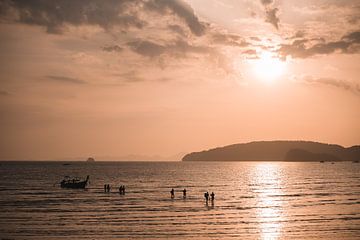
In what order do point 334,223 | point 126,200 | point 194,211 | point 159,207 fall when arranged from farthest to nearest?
point 126,200 → point 159,207 → point 194,211 → point 334,223

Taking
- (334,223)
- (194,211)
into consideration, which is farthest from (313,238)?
(194,211)

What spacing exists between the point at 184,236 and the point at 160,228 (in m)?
4.88

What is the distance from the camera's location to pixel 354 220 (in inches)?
1906

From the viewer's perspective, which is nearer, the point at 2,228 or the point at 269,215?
the point at 2,228

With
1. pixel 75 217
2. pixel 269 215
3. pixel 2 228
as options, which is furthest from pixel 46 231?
pixel 269 215

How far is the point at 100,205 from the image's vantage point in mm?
66938

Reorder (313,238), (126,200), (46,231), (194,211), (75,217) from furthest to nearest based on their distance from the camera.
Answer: (126,200) < (194,211) < (75,217) < (46,231) < (313,238)

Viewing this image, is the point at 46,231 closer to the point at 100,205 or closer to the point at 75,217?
the point at 75,217

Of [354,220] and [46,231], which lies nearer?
[46,231]

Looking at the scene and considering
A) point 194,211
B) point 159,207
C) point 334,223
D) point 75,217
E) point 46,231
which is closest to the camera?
point 46,231

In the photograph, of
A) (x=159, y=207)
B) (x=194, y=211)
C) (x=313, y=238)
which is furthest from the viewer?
(x=159, y=207)

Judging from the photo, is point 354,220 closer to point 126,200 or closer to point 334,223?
point 334,223

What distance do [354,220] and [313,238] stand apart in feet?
40.7

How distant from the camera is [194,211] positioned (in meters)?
58.2
